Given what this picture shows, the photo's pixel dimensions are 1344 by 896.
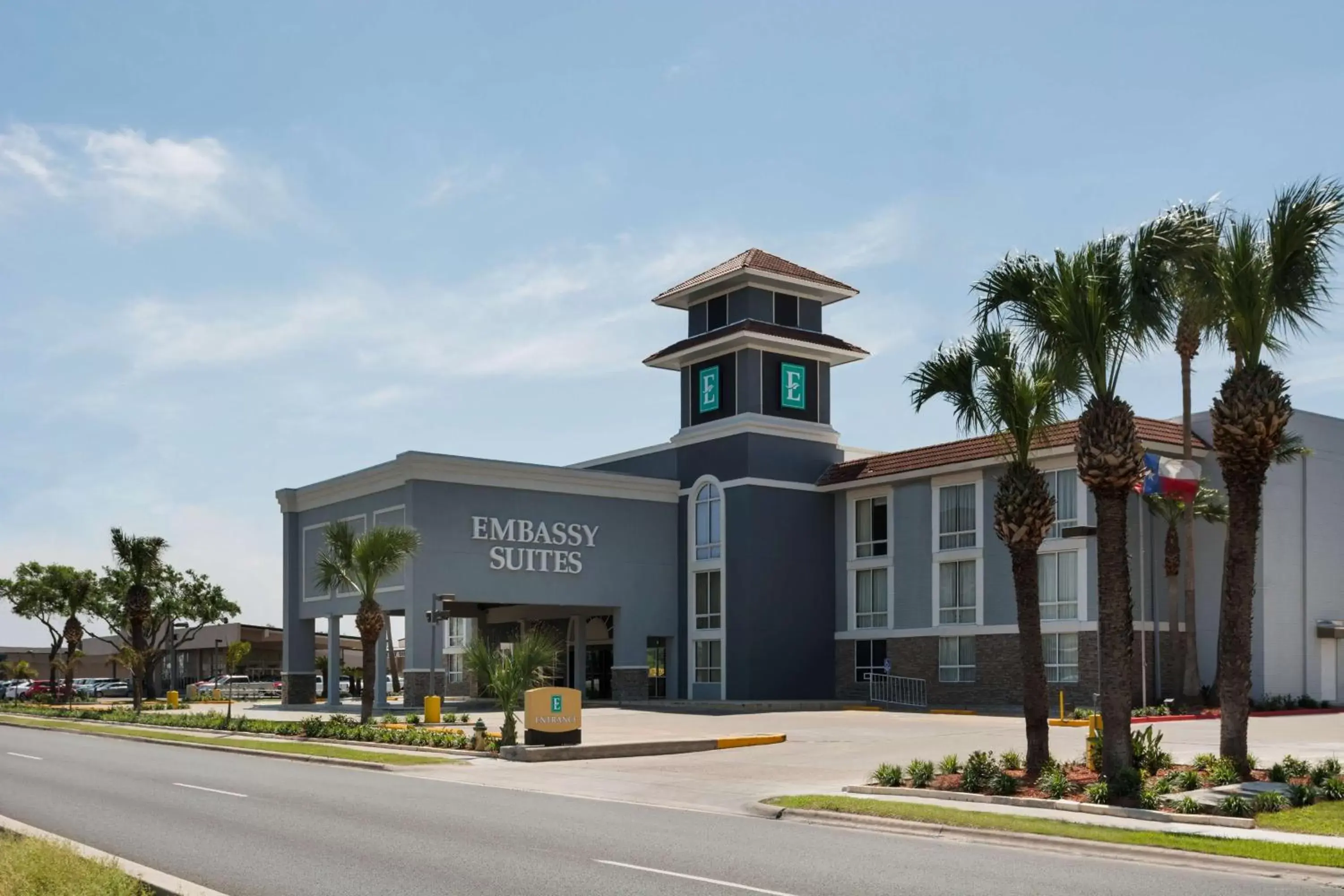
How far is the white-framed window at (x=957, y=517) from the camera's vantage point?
47.2m

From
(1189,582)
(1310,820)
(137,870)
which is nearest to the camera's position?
(137,870)

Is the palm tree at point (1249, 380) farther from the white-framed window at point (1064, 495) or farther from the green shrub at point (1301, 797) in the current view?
the white-framed window at point (1064, 495)

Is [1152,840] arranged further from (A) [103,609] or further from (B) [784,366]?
(A) [103,609]

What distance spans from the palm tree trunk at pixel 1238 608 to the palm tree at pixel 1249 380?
0.05 ft

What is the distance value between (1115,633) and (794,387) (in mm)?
34378

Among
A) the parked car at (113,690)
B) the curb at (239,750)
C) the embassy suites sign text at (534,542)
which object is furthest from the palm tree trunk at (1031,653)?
the parked car at (113,690)

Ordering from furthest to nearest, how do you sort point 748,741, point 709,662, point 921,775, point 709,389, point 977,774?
point 709,389 < point 709,662 < point 748,741 < point 921,775 < point 977,774

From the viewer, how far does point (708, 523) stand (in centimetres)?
5284

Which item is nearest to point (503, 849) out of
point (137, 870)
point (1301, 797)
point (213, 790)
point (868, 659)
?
point (137, 870)

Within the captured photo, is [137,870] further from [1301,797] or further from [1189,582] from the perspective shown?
[1189,582]

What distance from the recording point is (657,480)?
53.5m

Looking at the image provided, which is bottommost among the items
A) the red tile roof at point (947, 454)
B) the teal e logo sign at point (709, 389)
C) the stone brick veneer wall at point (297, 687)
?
the stone brick veneer wall at point (297, 687)

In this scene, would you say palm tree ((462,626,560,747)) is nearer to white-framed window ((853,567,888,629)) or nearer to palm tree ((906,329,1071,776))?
palm tree ((906,329,1071,776))

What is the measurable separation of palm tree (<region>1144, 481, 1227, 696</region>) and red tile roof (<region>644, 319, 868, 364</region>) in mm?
14590
